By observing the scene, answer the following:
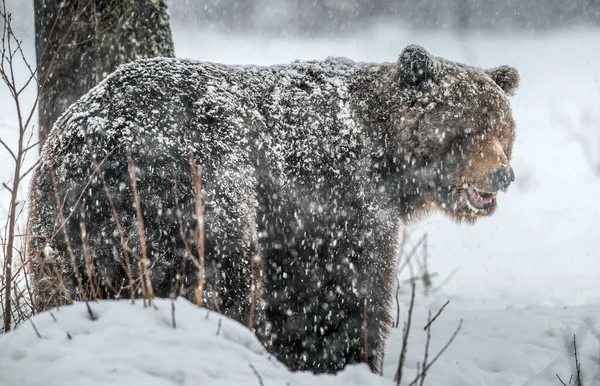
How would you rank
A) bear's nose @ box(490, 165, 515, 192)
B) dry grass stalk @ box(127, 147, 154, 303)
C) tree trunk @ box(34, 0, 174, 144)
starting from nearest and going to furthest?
dry grass stalk @ box(127, 147, 154, 303)
bear's nose @ box(490, 165, 515, 192)
tree trunk @ box(34, 0, 174, 144)

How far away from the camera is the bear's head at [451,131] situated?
3.63 meters

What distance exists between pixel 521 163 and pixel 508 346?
447 inches

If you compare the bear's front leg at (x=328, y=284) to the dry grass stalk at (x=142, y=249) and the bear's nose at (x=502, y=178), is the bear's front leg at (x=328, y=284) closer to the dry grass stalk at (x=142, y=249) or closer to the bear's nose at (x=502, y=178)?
the bear's nose at (x=502, y=178)

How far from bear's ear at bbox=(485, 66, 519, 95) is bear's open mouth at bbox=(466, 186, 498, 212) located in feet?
3.28

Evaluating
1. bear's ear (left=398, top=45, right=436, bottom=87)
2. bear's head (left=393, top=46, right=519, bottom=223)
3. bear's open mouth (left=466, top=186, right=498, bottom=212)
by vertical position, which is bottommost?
bear's open mouth (left=466, top=186, right=498, bottom=212)

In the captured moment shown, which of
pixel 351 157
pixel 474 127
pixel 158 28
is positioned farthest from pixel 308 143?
pixel 158 28

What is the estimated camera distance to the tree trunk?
471 centimetres

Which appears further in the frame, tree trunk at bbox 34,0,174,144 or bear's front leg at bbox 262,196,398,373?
tree trunk at bbox 34,0,174,144

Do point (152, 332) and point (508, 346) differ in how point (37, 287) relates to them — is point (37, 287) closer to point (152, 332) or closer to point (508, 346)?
point (152, 332)

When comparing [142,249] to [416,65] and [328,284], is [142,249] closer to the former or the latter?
[328,284]

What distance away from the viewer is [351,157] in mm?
3596

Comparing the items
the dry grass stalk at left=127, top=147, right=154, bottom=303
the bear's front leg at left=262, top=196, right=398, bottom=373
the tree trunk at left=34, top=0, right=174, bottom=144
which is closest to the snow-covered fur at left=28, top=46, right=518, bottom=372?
the bear's front leg at left=262, top=196, right=398, bottom=373

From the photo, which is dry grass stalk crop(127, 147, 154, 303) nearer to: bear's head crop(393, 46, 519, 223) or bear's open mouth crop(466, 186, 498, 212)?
bear's head crop(393, 46, 519, 223)

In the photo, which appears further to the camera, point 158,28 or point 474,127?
point 158,28
